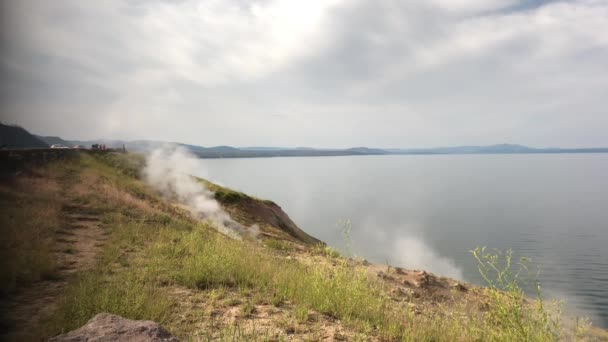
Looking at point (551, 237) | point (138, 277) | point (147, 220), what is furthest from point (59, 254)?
point (551, 237)

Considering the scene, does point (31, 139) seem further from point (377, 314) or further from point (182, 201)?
point (377, 314)

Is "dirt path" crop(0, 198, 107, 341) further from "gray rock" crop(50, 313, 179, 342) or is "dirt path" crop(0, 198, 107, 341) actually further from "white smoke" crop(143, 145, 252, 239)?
"white smoke" crop(143, 145, 252, 239)

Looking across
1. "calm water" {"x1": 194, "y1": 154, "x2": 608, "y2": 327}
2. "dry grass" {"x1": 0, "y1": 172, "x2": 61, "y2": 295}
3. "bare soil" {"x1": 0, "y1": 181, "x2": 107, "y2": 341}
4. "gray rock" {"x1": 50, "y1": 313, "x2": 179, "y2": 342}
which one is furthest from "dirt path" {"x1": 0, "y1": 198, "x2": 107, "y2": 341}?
"calm water" {"x1": 194, "y1": 154, "x2": 608, "y2": 327}

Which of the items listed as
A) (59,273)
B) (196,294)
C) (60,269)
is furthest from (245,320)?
(60,269)

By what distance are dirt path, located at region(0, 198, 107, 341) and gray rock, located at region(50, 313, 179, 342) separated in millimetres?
1503

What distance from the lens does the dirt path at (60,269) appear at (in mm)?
5637

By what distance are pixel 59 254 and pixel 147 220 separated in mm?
5575

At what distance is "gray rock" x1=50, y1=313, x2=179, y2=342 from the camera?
163 inches

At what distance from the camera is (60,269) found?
8781 millimetres

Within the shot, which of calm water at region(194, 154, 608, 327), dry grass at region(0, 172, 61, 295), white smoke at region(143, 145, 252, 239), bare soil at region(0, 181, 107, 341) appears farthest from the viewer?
calm water at region(194, 154, 608, 327)

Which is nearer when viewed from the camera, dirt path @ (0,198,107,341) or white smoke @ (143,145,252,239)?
dirt path @ (0,198,107,341)

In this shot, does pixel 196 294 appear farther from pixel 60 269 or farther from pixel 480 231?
pixel 480 231

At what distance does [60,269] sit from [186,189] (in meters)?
22.6

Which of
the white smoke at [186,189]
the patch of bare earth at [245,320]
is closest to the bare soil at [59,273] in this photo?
the patch of bare earth at [245,320]
